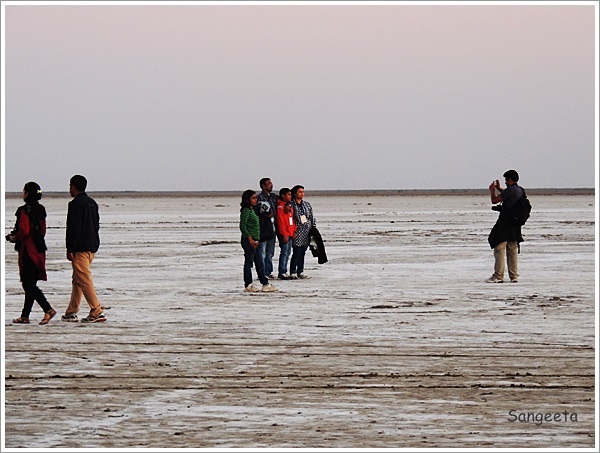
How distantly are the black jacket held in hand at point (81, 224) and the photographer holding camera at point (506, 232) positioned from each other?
7268 millimetres

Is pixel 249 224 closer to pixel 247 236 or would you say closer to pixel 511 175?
pixel 247 236

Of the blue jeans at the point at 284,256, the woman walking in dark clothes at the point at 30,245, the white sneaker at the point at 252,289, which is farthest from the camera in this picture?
the blue jeans at the point at 284,256

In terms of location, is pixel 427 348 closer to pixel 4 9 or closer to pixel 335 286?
pixel 4 9

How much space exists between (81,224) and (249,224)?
4127 mm

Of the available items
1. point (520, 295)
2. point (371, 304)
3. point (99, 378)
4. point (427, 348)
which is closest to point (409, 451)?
point (99, 378)

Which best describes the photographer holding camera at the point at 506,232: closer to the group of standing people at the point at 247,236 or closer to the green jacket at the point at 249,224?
the group of standing people at the point at 247,236

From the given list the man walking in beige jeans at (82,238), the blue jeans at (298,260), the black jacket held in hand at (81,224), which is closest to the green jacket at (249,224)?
the blue jeans at (298,260)

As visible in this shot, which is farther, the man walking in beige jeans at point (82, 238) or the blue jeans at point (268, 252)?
the blue jeans at point (268, 252)

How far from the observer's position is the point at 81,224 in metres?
13.0

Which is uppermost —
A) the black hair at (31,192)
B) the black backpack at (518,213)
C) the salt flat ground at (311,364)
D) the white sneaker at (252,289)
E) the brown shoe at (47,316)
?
the black hair at (31,192)

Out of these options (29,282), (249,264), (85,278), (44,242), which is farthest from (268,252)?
(29,282)

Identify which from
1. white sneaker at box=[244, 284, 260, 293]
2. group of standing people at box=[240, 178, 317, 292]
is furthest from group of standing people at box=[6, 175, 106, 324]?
group of standing people at box=[240, 178, 317, 292]

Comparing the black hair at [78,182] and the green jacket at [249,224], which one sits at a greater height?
the black hair at [78,182]

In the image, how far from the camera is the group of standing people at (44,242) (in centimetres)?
1297
